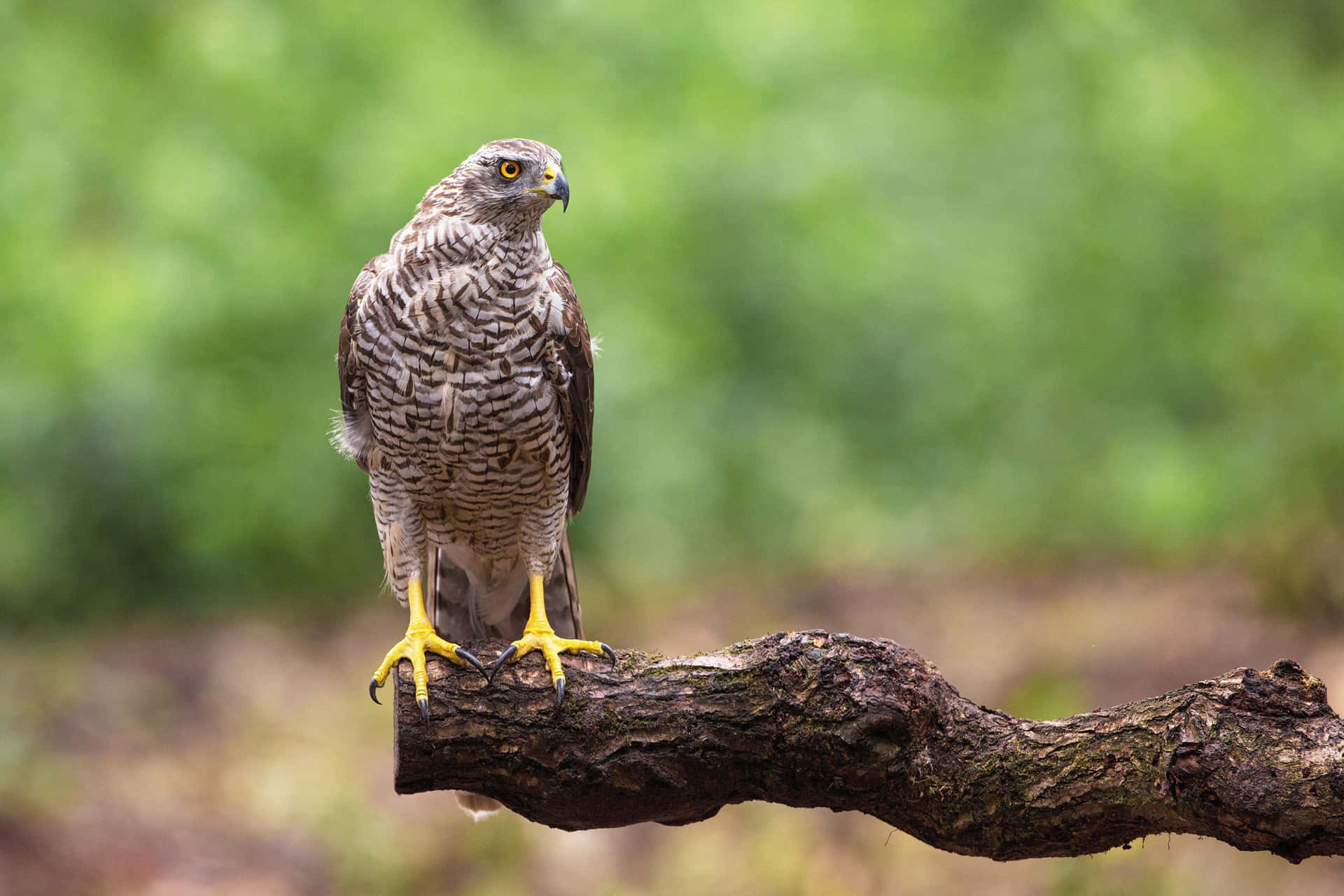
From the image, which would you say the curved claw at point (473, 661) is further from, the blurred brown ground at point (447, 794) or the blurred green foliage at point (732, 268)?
the blurred green foliage at point (732, 268)

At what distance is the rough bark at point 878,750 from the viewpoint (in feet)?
8.21

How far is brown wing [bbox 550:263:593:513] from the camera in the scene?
3650mm

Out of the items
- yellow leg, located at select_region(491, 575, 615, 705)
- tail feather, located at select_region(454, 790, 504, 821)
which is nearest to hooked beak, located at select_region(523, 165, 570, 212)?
yellow leg, located at select_region(491, 575, 615, 705)

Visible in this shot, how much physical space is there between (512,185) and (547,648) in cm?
132

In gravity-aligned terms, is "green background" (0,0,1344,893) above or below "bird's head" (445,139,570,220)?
above

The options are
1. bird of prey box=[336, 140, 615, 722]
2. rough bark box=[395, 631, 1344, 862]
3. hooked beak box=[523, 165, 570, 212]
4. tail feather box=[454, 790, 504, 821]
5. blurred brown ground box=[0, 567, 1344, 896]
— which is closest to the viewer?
rough bark box=[395, 631, 1344, 862]

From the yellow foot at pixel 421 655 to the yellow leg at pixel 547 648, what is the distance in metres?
0.10

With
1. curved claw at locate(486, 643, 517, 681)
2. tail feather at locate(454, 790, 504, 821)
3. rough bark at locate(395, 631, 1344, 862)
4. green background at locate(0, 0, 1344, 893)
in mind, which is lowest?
rough bark at locate(395, 631, 1344, 862)

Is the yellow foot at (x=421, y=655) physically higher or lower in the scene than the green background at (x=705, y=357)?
lower

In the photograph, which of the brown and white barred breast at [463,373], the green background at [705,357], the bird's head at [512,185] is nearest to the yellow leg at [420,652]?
the brown and white barred breast at [463,373]

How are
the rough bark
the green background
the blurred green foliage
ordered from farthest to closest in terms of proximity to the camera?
1. the blurred green foliage
2. the green background
3. the rough bark

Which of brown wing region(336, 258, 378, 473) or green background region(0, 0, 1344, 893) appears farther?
green background region(0, 0, 1344, 893)

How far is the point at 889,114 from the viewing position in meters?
9.77

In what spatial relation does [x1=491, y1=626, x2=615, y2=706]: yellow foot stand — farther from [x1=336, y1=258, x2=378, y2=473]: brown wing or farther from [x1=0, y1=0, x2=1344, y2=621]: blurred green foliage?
[x1=0, y1=0, x2=1344, y2=621]: blurred green foliage
